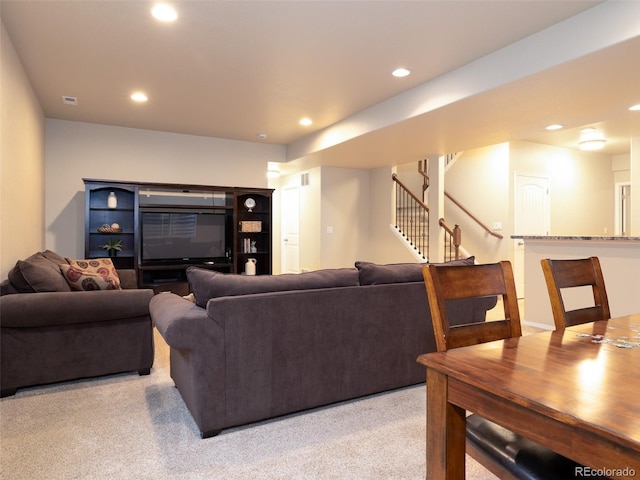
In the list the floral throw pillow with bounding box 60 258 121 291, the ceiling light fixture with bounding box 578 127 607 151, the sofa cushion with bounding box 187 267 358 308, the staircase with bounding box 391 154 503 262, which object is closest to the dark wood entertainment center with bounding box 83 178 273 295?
the floral throw pillow with bounding box 60 258 121 291

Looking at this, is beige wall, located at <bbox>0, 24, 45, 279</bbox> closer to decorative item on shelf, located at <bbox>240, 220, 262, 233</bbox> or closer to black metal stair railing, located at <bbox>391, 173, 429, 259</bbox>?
decorative item on shelf, located at <bbox>240, 220, 262, 233</bbox>

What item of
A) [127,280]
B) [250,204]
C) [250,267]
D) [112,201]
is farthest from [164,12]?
[250,267]

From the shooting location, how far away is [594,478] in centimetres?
96

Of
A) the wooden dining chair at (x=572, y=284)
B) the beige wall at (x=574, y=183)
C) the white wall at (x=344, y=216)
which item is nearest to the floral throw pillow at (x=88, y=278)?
the wooden dining chair at (x=572, y=284)

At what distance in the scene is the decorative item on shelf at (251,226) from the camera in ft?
21.4

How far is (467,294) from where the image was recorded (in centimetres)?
137

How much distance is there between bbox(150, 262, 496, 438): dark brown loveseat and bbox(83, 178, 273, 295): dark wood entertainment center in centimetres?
341

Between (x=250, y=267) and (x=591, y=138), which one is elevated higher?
(x=591, y=138)

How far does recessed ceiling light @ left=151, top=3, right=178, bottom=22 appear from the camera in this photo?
2719 mm

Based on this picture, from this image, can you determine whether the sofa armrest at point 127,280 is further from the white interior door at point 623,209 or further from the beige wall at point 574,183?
the white interior door at point 623,209

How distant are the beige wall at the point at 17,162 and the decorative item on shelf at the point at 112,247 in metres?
0.91

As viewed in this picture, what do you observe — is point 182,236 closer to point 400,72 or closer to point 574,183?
point 400,72

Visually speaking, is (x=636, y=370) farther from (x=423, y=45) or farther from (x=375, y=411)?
(x=423, y=45)

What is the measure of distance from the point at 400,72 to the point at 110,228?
14.3ft
